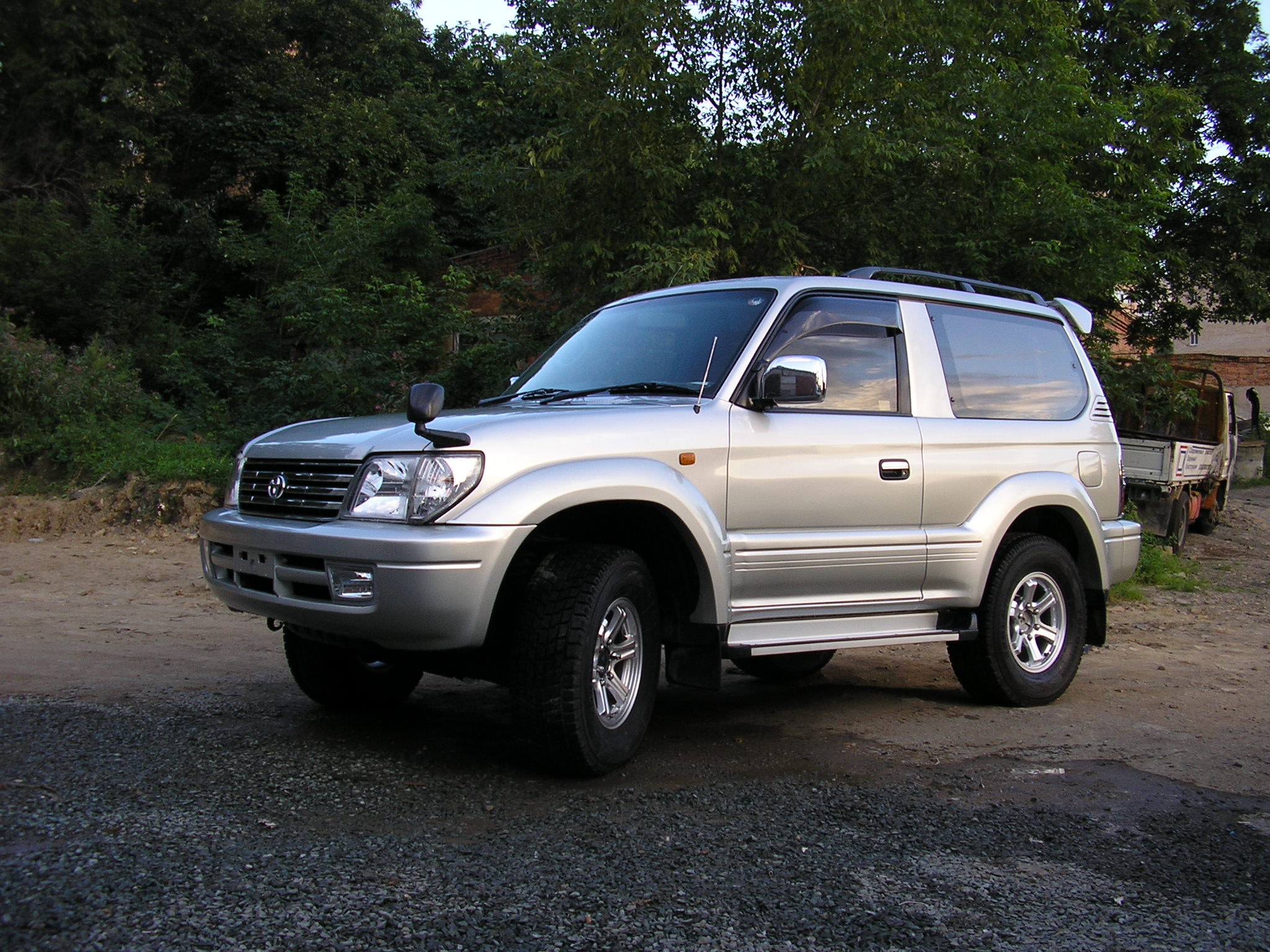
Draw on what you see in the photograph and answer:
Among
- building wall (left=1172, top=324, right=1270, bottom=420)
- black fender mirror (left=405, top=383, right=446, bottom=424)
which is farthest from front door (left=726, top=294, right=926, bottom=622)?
building wall (left=1172, top=324, right=1270, bottom=420)

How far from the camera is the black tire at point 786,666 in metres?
6.27

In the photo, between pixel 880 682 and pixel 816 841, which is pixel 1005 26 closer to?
pixel 880 682

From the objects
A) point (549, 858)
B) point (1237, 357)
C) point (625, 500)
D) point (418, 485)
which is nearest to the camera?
point (549, 858)

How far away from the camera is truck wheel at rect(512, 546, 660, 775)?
3936 millimetres

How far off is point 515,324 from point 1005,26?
637 centimetres

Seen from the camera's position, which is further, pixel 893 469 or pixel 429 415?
pixel 893 469

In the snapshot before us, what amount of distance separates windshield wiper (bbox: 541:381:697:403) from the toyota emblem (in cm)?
117

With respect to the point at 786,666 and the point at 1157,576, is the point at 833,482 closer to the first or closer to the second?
the point at 786,666

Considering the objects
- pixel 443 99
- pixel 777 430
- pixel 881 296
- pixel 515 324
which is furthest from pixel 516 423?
pixel 443 99

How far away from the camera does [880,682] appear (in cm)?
648

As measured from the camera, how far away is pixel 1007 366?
19.4 feet

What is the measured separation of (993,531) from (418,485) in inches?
117

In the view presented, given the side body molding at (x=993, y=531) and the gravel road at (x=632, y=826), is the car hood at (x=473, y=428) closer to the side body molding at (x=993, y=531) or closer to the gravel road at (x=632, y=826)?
the gravel road at (x=632, y=826)

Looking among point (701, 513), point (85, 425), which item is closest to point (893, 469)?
point (701, 513)
